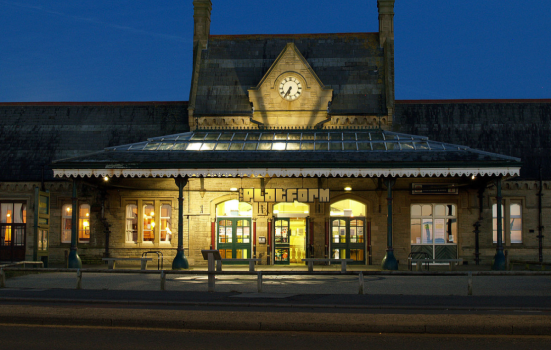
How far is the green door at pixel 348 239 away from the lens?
1077 inches

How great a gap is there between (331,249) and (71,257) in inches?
418

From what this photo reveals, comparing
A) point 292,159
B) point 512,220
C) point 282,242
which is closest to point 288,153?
point 292,159

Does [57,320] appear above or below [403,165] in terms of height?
below

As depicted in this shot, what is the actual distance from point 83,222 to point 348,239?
11.8 meters

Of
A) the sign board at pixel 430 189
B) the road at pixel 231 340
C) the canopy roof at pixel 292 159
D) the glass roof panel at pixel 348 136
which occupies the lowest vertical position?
the road at pixel 231 340

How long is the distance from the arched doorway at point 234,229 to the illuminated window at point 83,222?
589cm

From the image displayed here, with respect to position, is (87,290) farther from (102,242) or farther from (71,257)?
(102,242)

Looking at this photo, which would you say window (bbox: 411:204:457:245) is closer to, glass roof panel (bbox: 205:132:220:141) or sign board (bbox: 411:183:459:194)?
sign board (bbox: 411:183:459:194)

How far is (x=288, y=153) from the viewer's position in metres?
24.0

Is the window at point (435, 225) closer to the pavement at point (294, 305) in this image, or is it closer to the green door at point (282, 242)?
the green door at point (282, 242)

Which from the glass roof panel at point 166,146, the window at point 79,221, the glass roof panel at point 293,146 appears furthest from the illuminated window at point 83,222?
the glass roof panel at point 293,146

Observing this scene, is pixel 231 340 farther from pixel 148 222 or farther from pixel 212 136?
pixel 148 222

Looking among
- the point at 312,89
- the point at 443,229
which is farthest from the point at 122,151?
the point at 443,229

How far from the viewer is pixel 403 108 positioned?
29578mm
